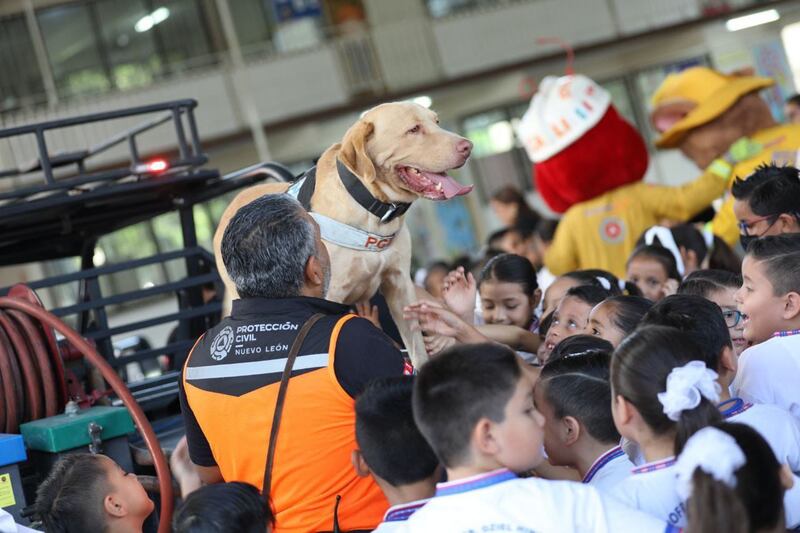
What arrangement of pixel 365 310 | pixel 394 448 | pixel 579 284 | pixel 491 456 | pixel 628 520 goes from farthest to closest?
pixel 579 284 → pixel 365 310 → pixel 394 448 → pixel 491 456 → pixel 628 520

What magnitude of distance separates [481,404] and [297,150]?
17.1 meters

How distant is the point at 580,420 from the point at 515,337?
1.51 m

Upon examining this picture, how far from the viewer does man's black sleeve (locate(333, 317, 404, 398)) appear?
2.96m

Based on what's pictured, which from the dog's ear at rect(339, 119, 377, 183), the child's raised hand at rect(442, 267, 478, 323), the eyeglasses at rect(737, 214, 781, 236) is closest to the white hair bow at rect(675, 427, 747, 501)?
the child's raised hand at rect(442, 267, 478, 323)

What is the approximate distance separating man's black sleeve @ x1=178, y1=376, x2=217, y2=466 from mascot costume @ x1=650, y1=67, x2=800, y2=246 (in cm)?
437

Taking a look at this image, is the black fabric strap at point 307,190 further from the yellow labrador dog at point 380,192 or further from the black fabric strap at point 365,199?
the black fabric strap at point 365,199

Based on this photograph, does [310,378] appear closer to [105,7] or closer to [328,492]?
[328,492]

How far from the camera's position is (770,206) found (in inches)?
190

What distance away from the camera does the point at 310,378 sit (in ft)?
9.77

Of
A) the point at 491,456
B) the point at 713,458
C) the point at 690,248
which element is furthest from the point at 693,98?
the point at 713,458

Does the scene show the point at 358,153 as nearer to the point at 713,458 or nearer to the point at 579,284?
the point at 579,284

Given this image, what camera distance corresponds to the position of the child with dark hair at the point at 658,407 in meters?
2.60

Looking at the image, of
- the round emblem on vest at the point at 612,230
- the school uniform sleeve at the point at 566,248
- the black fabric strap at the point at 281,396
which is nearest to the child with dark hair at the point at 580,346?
the black fabric strap at the point at 281,396

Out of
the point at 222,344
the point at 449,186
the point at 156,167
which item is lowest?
the point at 222,344
